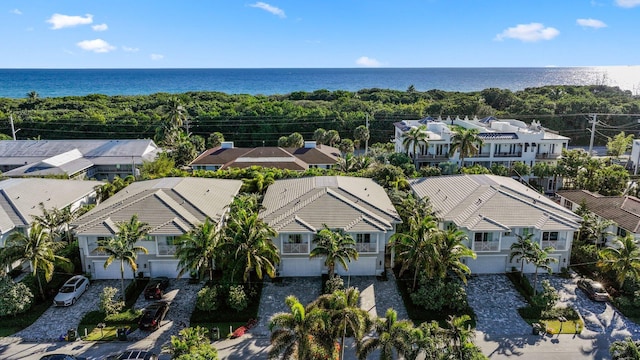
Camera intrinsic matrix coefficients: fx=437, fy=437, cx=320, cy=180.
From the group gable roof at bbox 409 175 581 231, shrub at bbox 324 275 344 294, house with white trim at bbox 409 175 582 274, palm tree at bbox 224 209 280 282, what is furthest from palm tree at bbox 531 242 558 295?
palm tree at bbox 224 209 280 282

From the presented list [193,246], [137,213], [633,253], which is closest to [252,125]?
[137,213]

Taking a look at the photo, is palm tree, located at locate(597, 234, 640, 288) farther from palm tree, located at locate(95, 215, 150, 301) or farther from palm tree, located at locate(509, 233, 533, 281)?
palm tree, located at locate(95, 215, 150, 301)

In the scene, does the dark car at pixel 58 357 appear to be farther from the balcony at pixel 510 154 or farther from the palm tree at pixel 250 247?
the balcony at pixel 510 154

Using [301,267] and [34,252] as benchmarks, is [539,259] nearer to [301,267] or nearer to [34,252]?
[301,267]

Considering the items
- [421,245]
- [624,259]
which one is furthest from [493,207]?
[421,245]

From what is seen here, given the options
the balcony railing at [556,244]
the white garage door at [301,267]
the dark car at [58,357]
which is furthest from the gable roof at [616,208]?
the dark car at [58,357]

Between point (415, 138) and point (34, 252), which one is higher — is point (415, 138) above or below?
above
